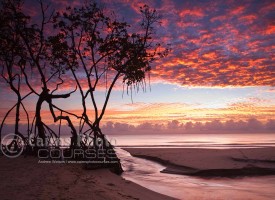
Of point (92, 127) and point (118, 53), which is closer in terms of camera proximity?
point (92, 127)

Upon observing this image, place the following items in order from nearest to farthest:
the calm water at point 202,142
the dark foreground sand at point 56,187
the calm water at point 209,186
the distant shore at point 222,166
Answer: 1. the dark foreground sand at point 56,187
2. the calm water at point 209,186
3. the distant shore at point 222,166
4. the calm water at point 202,142

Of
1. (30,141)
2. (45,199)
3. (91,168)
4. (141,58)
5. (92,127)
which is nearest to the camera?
(45,199)

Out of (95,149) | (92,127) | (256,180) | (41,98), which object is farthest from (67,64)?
(256,180)

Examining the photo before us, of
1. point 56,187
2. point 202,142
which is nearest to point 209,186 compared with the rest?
point 56,187

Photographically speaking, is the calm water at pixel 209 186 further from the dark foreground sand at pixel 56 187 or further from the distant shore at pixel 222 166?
the dark foreground sand at pixel 56 187

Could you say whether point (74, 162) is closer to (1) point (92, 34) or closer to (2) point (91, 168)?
(2) point (91, 168)

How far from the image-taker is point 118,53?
1877 cm

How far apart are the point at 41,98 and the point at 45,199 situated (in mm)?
11962

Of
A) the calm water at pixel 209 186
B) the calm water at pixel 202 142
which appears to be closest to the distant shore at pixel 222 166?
the calm water at pixel 209 186

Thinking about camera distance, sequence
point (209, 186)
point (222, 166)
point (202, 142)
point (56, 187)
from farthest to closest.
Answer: point (202, 142) → point (222, 166) → point (209, 186) → point (56, 187)

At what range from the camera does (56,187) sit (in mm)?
10102

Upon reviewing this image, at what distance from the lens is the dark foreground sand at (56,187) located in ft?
29.7

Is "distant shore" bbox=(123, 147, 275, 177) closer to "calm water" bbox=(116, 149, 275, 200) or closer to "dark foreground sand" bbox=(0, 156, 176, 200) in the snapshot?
"calm water" bbox=(116, 149, 275, 200)

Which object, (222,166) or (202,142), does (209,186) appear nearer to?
(222,166)
